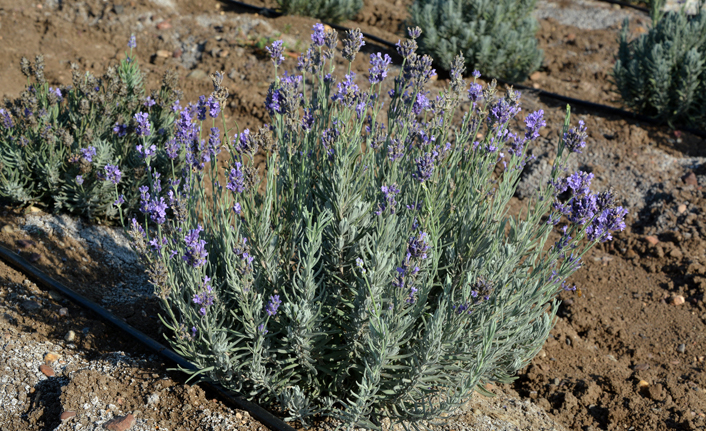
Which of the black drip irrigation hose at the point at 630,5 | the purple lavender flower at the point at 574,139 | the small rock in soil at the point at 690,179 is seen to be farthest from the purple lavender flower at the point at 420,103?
the black drip irrigation hose at the point at 630,5

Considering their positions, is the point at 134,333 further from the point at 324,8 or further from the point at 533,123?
the point at 324,8

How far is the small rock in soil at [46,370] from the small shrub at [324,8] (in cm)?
609

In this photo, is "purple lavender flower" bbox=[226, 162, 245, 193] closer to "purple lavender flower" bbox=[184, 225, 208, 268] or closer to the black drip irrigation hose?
"purple lavender flower" bbox=[184, 225, 208, 268]

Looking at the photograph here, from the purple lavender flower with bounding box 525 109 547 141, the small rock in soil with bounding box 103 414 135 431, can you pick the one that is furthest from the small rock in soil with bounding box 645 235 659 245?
the small rock in soil with bounding box 103 414 135 431

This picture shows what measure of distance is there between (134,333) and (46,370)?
44cm

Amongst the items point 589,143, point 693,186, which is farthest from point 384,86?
point 693,186

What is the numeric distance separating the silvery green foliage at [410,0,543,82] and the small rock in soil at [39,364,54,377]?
16.5ft

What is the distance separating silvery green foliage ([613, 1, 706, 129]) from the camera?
5.55 metres

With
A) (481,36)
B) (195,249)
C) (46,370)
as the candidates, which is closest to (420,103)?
(195,249)

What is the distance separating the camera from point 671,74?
5.72 m

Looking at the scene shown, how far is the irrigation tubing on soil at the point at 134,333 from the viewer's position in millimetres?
2613

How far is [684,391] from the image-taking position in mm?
3340

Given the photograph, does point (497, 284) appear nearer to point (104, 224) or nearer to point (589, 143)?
point (104, 224)

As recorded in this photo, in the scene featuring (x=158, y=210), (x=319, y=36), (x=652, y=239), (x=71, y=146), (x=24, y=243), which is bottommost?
(x=652, y=239)
